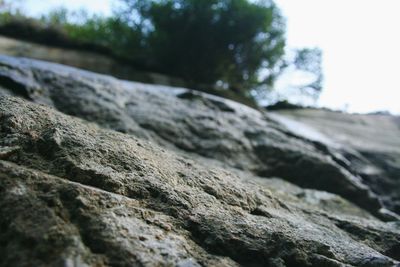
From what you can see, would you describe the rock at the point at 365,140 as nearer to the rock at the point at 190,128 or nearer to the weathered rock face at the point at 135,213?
the rock at the point at 190,128

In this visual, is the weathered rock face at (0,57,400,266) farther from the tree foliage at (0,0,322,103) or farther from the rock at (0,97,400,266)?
the tree foliage at (0,0,322,103)

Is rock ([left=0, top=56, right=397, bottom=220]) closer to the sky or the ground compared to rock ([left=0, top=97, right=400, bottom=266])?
closer to the sky

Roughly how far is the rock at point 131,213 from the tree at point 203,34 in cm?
525

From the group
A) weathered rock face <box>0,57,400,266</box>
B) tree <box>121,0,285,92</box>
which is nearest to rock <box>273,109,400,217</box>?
tree <box>121,0,285,92</box>

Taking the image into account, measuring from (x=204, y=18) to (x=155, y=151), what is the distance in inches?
216

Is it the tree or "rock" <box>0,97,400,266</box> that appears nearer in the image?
"rock" <box>0,97,400,266</box>

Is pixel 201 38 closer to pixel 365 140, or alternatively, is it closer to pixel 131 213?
pixel 365 140

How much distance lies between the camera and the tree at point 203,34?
24.0 feet

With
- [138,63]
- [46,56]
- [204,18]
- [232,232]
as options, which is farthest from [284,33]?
[232,232]

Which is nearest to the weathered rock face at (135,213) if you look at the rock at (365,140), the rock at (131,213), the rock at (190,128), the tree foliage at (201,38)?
the rock at (131,213)

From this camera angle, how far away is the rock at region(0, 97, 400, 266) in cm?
132

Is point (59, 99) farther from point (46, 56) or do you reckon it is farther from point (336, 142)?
point (336, 142)

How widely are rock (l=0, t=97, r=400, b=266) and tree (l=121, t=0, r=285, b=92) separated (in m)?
5.25

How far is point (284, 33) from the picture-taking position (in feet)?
26.9
